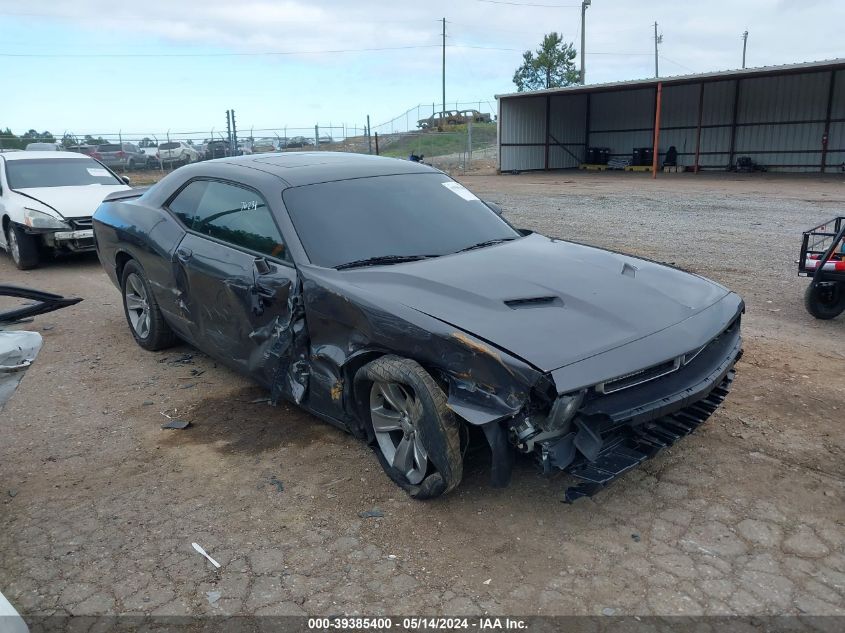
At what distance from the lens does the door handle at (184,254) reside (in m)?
4.71

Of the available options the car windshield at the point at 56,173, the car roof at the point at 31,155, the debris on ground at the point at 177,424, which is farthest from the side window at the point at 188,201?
the car roof at the point at 31,155

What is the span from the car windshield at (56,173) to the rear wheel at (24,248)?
81cm

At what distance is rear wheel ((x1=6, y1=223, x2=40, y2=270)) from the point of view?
9.26 metres

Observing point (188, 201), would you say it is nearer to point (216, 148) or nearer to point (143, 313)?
point (143, 313)

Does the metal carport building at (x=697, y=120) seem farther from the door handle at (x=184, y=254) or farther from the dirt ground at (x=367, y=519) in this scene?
the door handle at (x=184, y=254)

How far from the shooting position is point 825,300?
20.1 ft

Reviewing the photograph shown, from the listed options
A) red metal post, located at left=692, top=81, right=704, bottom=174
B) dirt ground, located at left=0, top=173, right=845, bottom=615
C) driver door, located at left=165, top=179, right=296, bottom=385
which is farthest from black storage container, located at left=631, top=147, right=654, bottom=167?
driver door, located at left=165, top=179, right=296, bottom=385

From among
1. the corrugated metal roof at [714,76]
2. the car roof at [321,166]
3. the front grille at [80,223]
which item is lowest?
the front grille at [80,223]

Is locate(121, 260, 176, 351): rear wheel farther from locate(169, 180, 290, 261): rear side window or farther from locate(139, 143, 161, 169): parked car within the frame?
locate(139, 143, 161, 169): parked car

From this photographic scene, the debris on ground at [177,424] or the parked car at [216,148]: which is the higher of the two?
the parked car at [216,148]

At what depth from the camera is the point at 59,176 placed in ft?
33.4

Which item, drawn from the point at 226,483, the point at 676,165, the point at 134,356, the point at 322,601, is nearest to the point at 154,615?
the point at 322,601

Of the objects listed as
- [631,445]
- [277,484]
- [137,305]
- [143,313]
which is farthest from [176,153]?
[631,445]

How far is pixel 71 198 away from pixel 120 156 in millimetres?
24436
